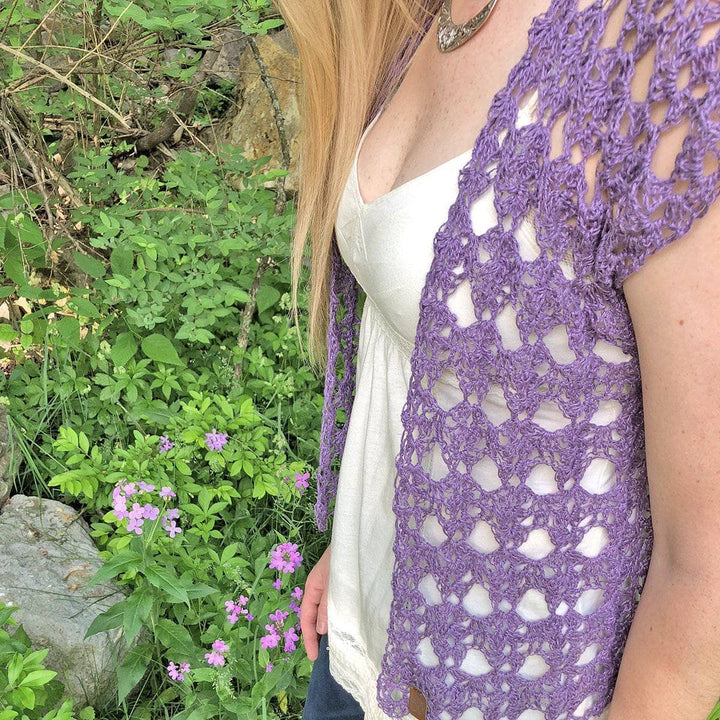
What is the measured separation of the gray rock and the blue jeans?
944 mm

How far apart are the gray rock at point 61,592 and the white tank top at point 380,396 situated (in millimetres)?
1222

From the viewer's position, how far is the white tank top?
763mm

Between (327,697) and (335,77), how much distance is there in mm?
1078

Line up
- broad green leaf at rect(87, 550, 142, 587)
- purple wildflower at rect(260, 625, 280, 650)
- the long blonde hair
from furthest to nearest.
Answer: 1. purple wildflower at rect(260, 625, 280, 650)
2. broad green leaf at rect(87, 550, 142, 587)
3. the long blonde hair

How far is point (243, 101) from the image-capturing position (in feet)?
11.5

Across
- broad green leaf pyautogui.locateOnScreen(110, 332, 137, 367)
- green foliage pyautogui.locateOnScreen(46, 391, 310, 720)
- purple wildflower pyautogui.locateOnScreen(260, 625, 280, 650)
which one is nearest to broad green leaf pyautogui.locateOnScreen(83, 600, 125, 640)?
green foliage pyautogui.locateOnScreen(46, 391, 310, 720)

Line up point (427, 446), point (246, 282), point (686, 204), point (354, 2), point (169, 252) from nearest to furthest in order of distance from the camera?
1. point (686, 204)
2. point (427, 446)
3. point (354, 2)
4. point (169, 252)
5. point (246, 282)

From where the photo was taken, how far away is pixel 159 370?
2639 millimetres

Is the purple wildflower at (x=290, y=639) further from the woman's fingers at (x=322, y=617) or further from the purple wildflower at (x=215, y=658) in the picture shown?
the woman's fingers at (x=322, y=617)

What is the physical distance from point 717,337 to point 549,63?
0.28 m

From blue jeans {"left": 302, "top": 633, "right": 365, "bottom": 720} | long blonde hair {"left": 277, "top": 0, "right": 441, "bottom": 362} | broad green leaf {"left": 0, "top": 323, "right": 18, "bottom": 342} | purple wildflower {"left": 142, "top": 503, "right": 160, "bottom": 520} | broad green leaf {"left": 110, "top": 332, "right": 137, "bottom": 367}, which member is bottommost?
blue jeans {"left": 302, "top": 633, "right": 365, "bottom": 720}

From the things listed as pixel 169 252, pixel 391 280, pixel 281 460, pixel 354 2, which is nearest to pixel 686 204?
pixel 391 280

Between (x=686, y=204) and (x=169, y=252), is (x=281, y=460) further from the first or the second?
(x=686, y=204)

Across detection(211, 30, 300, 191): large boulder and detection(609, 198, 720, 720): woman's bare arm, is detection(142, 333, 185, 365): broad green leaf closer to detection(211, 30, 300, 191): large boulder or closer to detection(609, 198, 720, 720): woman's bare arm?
detection(211, 30, 300, 191): large boulder
